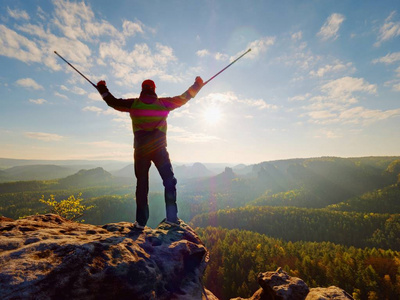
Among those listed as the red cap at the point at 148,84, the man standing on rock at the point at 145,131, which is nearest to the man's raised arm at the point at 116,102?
the man standing on rock at the point at 145,131

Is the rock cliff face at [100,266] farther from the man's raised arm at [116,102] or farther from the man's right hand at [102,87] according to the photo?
the man's right hand at [102,87]

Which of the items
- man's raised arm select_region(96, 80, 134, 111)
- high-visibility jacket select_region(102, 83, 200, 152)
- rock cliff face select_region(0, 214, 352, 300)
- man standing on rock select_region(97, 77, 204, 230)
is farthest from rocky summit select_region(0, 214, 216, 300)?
man's raised arm select_region(96, 80, 134, 111)

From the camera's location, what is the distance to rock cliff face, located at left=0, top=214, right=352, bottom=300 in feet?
12.9

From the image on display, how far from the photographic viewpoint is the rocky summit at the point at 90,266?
3.87 metres

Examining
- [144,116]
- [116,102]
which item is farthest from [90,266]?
[116,102]

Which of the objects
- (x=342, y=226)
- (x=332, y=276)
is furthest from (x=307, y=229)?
(x=332, y=276)

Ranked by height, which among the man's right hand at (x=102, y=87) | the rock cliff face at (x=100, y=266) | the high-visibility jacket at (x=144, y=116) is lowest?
the rock cliff face at (x=100, y=266)

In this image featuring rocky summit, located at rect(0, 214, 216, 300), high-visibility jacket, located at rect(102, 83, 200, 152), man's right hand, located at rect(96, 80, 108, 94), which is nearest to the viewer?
rocky summit, located at rect(0, 214, 216, 300)

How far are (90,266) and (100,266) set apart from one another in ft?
0.80

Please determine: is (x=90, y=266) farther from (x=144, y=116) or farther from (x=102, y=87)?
(x=102, y=87)

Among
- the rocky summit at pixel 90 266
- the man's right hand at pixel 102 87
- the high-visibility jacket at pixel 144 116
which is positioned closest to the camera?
the rocky summit at pixel 90 266

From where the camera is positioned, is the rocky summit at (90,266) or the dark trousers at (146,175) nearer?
the rocky summit at (90,266)

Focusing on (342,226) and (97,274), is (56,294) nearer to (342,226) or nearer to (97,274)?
Result: (97,274)

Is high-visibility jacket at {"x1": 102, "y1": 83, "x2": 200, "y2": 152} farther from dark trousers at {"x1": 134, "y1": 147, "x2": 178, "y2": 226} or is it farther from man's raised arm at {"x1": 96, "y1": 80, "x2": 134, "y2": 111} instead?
dark trousers at {"x1": 134, "y1": 147, "x2": 178, "y2": 226}
